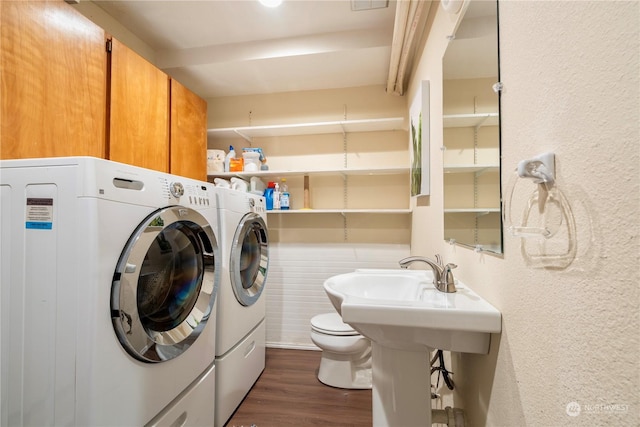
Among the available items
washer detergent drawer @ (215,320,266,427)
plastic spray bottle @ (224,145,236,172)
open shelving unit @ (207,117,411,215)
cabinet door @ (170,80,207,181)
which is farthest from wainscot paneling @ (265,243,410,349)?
cabinet door @ (170,80,207,181)

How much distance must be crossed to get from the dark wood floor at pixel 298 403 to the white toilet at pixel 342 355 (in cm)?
6

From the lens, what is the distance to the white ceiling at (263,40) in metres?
1.74

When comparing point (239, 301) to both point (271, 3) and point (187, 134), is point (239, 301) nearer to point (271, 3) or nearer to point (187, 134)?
point (187, 134)

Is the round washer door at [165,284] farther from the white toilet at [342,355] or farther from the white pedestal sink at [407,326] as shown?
the white toilet at [342,355]

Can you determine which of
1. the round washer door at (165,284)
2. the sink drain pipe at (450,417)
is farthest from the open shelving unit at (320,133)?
the sink drain pipe at (450,417)

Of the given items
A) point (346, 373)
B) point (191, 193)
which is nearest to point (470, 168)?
point (191, 193)

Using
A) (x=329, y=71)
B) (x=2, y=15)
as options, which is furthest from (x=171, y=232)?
(x=329, y=71)

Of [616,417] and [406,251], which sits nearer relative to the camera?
[616,417]

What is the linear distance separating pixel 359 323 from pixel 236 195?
1174 mm

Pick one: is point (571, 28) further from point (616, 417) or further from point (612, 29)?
point (616, 417)

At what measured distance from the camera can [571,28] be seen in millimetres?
451

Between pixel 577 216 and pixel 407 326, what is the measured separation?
0.47 metres

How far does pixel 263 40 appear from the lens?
6.68ft

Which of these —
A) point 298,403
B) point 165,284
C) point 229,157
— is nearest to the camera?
point 165,284
